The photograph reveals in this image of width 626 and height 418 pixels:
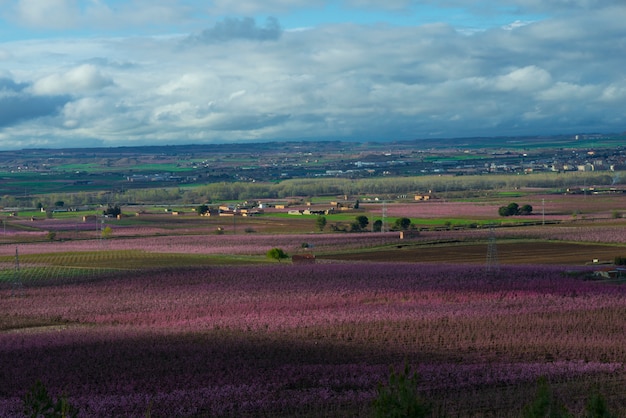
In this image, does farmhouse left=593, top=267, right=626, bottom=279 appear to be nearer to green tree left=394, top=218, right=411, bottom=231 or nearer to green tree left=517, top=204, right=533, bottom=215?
green tree left=394, top=218, right=411, bottom=231

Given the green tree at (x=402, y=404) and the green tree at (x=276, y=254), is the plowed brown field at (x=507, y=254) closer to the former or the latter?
the green tree at (x=276, y=254)

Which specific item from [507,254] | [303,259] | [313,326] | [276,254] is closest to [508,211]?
[507,254]

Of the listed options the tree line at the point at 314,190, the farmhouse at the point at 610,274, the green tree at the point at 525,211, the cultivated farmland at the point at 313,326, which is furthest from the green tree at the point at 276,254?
the tree line at the point at 314,190

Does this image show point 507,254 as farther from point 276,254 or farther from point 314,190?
point 314,190

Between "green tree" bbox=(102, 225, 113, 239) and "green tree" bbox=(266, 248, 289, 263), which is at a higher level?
"green tree" bbox=(266, 248, 289, 263)

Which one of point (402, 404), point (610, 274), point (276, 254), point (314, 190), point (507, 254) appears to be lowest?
point (314, 190)

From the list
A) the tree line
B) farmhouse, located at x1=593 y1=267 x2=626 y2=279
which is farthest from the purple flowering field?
the tree line
